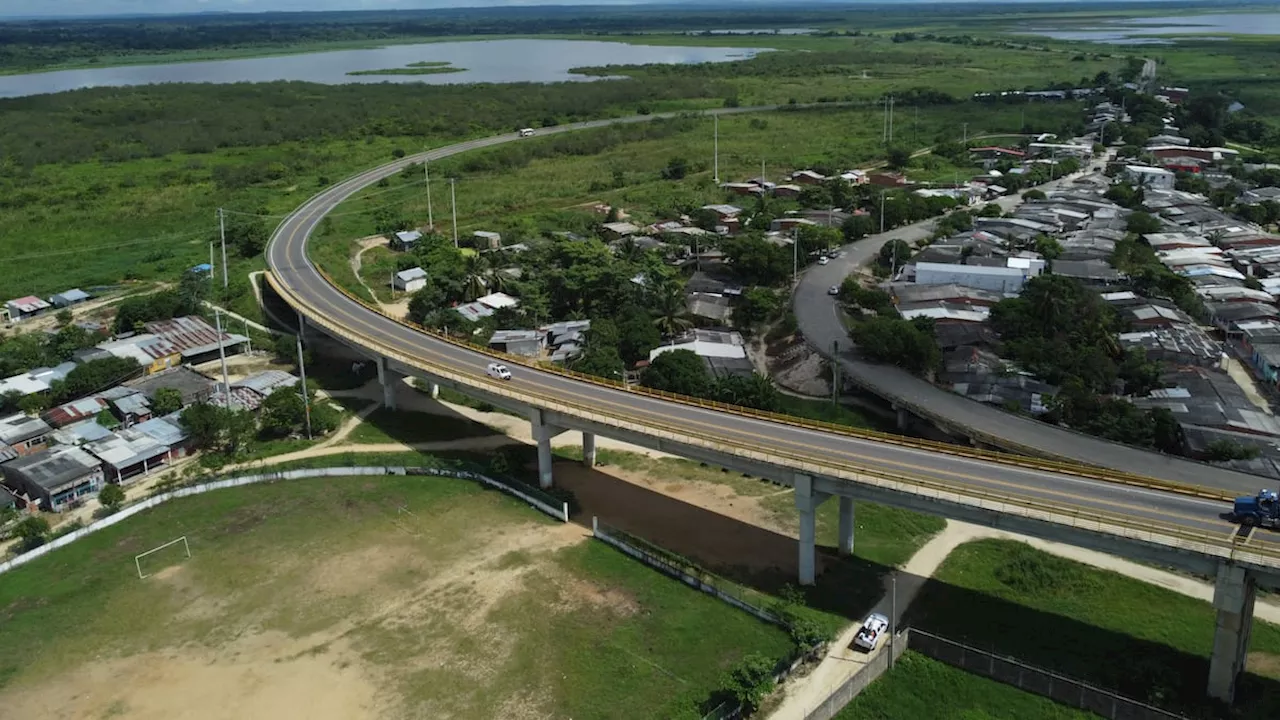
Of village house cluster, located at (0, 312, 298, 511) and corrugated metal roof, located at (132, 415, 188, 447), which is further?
corrugated metal roof, located at (132, 415, 188, 447)

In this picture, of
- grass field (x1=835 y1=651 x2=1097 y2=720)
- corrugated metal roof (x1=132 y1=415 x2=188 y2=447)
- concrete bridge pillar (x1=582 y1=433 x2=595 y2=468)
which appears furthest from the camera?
corrugated metal roof (x1=132 y1=415 x2=188 y2=447)

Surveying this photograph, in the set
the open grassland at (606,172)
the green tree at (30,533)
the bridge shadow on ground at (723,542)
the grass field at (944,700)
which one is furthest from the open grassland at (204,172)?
the grass field at (944,700)

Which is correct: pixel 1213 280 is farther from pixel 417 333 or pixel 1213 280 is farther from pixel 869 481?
pixel 417 333

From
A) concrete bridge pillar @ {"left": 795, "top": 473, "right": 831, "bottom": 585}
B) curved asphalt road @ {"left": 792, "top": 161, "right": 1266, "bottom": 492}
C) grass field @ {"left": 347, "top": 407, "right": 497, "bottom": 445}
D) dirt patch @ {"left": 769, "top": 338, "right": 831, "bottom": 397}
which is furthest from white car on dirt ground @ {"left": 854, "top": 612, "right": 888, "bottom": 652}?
grass field @ {"left": 347, "top": 407, "right": 497, "bottom": 445}

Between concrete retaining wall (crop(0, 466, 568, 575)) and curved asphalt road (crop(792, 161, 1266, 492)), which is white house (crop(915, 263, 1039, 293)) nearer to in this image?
curved asphalt road (crop(792, 161, 1266, 492))

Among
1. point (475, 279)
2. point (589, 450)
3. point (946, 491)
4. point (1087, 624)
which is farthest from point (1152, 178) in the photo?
point (946, 491)

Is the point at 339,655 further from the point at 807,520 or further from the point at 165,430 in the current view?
the point at 165,430

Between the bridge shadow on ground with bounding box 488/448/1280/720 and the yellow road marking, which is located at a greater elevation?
the yellow road marking

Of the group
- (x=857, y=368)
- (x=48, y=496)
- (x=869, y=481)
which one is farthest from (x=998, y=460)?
(x=48, y=496)
